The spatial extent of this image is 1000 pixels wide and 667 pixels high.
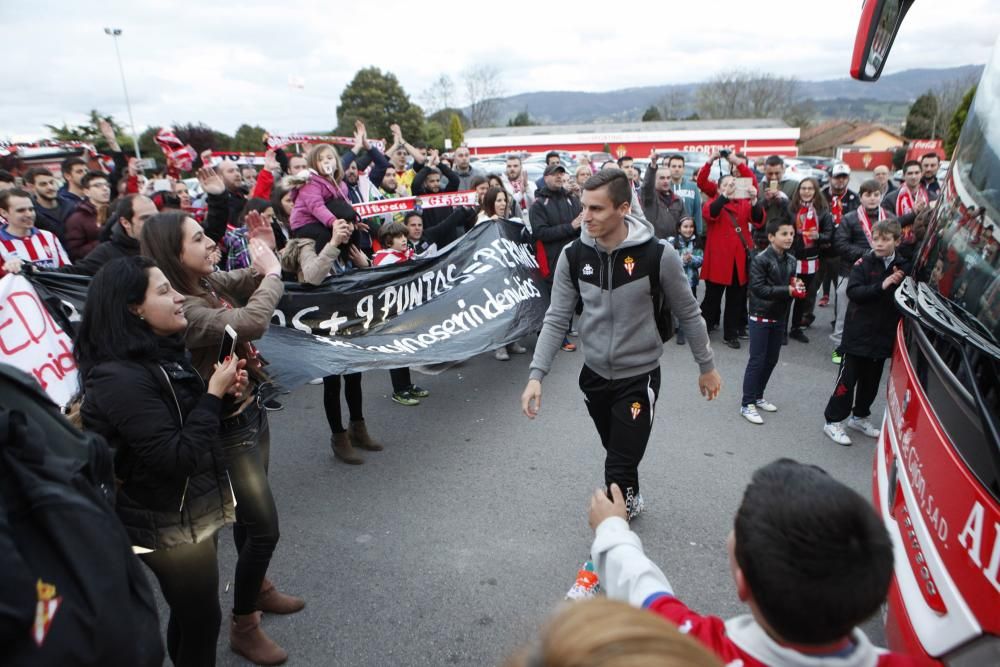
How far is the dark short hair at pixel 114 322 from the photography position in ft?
6.85

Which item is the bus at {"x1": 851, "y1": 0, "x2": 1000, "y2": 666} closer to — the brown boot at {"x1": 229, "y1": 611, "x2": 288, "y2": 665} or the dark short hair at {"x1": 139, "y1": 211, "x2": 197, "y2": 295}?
the brown boot at {"x1": 229, "y1": 611, "x2": 288, "y2": 665}

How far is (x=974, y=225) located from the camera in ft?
7.32

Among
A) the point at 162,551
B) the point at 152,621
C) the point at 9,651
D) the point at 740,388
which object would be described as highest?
the point at 9,651

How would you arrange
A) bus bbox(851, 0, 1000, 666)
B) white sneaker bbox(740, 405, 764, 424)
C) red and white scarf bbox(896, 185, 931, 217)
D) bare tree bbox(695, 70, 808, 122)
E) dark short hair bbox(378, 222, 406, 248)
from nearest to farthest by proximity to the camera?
bus bbox(851, 0, 1000, 666) < white sneaker bbox(740, 405, 764, 424) < dark short hair bbox(378, 222, 406, 248) < red and white scarf bbox(896, 185, 931, 217) < bare tree bbox(695, 70, 808, 122)

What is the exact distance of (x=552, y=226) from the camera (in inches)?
262

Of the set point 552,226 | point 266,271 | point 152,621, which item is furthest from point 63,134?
point 152,621

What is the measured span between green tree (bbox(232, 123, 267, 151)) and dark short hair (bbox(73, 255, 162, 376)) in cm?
4367

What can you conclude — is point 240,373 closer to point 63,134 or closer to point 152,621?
point 152,621

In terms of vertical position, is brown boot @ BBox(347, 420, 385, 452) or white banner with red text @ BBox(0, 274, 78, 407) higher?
white banner with red text @ BBox(0, 274, 78, 407)

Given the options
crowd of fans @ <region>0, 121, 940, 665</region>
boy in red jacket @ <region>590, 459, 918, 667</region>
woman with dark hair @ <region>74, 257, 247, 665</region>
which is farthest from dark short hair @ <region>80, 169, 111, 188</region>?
boy in red jacket @ <region>590, 459, 918, 667</region>

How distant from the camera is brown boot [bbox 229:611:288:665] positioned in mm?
2750

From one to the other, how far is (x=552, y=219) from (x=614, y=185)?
3675mm

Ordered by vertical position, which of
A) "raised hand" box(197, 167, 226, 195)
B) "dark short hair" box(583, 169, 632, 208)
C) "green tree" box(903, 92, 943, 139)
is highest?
"green tree" box(903, 92, 943, 139)

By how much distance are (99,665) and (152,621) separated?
212mm
